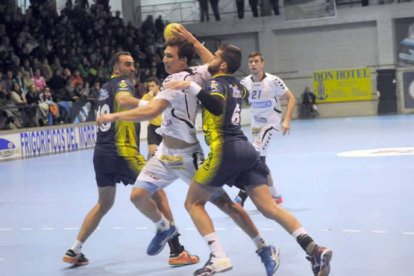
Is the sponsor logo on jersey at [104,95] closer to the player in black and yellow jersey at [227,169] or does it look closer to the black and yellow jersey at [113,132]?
the black and yellow jersey at [113,132]

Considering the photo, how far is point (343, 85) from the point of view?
111 ft

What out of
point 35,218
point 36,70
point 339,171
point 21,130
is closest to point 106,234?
point 35,218

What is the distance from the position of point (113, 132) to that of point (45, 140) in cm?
1390

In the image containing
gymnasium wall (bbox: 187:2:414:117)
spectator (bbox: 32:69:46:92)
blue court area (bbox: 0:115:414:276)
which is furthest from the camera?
gymnasium wall (bbox: 187:2:414:117)

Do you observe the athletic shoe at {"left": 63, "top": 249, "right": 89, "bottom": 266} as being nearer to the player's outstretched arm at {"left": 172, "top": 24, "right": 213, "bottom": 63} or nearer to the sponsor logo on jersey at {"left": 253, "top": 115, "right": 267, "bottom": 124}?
the player's outstretched arm at {"left": 172, "top": 24, "right": 213, "bottom": 63}

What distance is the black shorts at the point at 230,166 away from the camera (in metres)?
5.61

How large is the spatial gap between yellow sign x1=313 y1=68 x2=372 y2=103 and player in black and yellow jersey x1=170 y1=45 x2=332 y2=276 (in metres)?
28.6

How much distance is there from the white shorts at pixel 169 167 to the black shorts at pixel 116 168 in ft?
1.45

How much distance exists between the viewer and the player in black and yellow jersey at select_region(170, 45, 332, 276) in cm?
560

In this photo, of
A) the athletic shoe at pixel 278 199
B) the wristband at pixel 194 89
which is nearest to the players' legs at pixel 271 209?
the wristband at pixel 194 89

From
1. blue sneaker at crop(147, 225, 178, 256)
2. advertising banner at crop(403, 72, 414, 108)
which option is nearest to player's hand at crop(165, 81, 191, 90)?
blue sneaker at crop(147, 225, 178, 256)

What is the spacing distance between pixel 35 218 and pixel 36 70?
13579 millimetres

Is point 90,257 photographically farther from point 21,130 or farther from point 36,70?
point 36,70

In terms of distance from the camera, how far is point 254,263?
6289 mm
